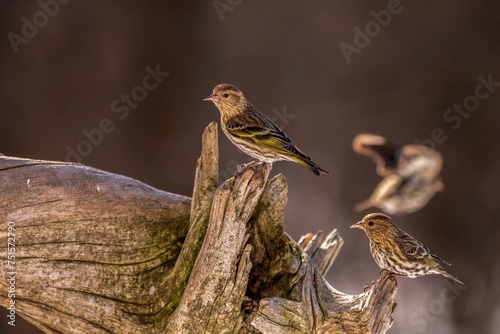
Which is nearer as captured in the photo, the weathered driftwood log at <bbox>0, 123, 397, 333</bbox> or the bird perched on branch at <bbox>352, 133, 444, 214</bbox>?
the weathered driftwood log at <bbox>0, 123, 397, 333</bbox>

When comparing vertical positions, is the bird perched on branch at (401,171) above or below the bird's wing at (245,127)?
below

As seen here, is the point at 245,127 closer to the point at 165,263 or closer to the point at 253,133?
the point at 253,133

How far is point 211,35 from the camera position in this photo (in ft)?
22.3

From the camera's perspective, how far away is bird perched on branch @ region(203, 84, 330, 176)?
3.79 metres

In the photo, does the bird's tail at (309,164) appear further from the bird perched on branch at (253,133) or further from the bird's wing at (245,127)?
the bird's wing at (245,127)

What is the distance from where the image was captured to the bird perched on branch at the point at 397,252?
3.91 metres

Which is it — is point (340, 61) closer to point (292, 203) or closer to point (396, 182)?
point (292, 203)

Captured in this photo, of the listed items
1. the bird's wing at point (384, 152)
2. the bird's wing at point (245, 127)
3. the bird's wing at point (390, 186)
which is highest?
the bird's wing at point (245, 127)

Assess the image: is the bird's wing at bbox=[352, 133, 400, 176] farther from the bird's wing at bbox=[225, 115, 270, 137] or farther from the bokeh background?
the bokeh background

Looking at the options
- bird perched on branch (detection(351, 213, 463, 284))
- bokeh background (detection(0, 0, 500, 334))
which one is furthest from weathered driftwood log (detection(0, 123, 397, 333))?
bokeh background (detection(0, 0, 500, 334))

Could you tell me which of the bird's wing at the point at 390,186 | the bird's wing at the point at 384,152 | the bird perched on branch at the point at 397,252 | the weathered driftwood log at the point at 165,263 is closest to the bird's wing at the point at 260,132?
the weathered driftwood log at the point at 165,263

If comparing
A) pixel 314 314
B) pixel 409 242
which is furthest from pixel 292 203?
pixel 314 314

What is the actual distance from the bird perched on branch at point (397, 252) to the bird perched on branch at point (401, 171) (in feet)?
2.98

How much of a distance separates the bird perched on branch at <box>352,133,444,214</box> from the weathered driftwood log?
142cm
